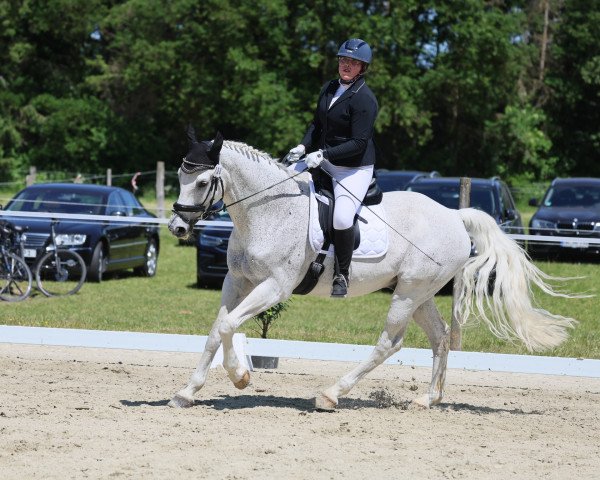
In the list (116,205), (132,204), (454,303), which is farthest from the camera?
(132,204)

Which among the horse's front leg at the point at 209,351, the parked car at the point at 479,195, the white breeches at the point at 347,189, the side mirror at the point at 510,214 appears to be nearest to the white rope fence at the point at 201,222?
the white breeches at the point at 347,189

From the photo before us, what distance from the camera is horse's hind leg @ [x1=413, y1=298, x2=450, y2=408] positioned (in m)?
8.41

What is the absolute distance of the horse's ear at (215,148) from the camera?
24.3 feet

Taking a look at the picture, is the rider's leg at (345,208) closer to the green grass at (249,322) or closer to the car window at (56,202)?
the green grass at (249,322)

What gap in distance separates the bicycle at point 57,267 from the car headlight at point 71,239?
0.55m

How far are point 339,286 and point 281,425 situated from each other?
121cm

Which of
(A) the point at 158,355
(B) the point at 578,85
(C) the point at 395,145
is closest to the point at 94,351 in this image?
(A) the point at 158,355

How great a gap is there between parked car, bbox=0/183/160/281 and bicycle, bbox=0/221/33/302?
0.70 metres

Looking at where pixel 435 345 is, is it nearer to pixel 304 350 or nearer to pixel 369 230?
pixel 369 230

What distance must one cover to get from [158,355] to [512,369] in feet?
11.6

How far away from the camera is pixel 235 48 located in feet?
128

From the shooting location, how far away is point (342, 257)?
311 inches

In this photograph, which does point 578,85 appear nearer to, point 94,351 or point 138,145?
point 138,145

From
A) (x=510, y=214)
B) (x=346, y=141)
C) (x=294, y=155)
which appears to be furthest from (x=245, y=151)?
(x=510, y=214)
